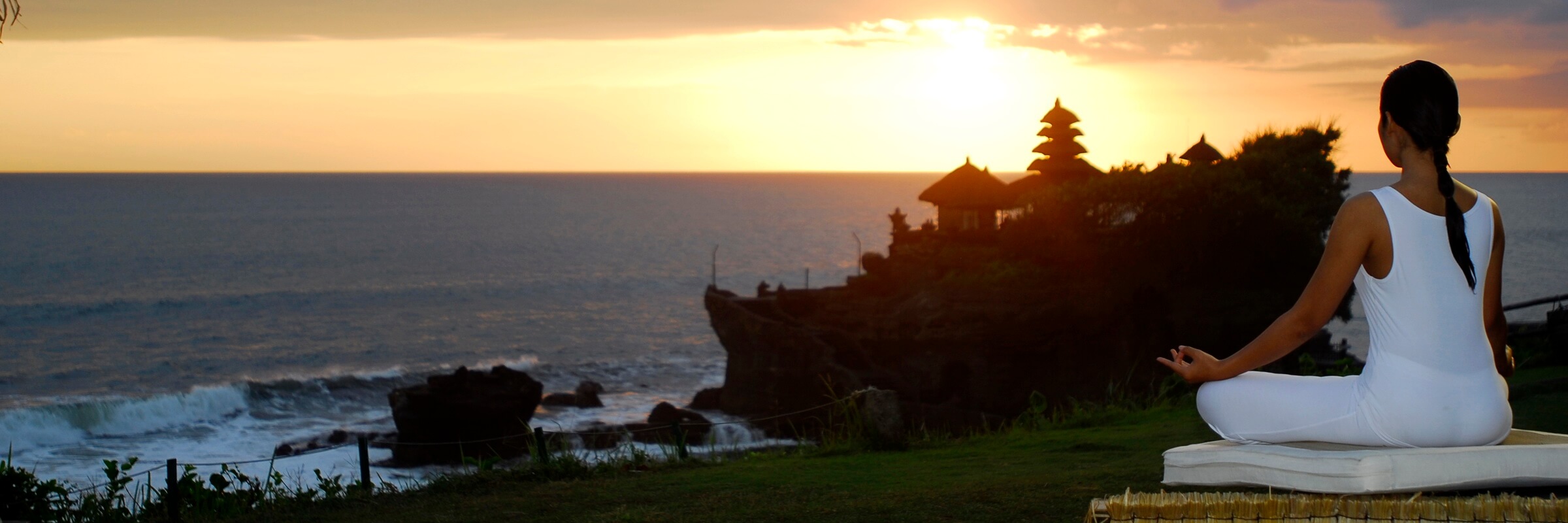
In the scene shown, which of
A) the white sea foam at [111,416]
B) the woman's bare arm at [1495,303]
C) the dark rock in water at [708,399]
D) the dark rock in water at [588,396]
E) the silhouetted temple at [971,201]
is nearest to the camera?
the woman's bare arm at [1495,303]

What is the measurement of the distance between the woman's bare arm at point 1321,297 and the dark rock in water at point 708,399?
116ft

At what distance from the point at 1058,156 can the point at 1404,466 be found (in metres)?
35.3

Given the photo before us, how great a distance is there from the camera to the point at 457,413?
2912 centimetres

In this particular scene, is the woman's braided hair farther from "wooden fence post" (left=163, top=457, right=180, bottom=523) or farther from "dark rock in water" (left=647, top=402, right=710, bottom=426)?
"dark rock in water" (left=647, top=402, right=710, bottom=426)

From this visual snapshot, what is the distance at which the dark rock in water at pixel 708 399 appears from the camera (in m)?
38.7

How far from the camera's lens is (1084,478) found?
6.57 meters

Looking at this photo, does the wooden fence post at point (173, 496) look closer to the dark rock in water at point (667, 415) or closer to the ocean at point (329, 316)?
the ocean at point (329, 316)

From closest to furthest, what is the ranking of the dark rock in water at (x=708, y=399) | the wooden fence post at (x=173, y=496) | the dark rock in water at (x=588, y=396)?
the wooden fence post at (x=173, y=496), the dark rock in water at (x=708, y=399), the dark rock in water at (x=588, y=396)

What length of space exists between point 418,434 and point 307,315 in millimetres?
36420

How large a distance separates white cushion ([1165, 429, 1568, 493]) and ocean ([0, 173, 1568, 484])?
9971mm

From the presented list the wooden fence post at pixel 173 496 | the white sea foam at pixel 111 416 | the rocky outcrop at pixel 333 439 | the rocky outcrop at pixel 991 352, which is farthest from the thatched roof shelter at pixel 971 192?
the wooden fence post at pixel 173 496

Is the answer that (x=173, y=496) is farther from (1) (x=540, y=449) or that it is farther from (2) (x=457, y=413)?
(2) (x=457, y=413)

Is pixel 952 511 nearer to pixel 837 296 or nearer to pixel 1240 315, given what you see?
pixel 1240 315

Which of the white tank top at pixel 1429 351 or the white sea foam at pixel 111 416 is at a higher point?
the white tank top at pixel 1429 351
